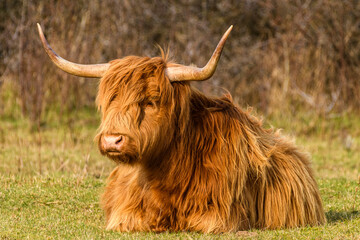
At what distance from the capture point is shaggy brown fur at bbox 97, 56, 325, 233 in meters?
4.58

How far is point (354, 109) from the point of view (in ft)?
42.3

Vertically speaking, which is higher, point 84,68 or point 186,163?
point 84,68

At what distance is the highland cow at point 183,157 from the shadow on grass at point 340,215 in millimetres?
383

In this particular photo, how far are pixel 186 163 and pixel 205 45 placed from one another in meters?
9.38

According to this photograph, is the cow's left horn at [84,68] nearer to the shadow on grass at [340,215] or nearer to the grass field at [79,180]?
the grass field at [79,180]

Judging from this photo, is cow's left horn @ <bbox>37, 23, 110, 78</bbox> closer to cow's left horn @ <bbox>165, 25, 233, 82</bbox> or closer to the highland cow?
the highland cow

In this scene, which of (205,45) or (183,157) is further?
(205,45)

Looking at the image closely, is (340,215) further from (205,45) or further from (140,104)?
(205,45)

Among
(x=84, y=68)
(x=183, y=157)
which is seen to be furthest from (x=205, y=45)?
(x=183, y=157)

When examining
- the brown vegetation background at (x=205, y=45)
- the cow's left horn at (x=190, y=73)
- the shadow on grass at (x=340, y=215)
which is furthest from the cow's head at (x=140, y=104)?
the brown vegetation background at (x=205, y=45)

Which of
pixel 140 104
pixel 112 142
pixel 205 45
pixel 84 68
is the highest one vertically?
pixel 205 45

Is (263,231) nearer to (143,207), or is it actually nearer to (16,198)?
(143,207)

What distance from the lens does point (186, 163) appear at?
4.80 meters

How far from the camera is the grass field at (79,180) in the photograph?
4.82 metres
